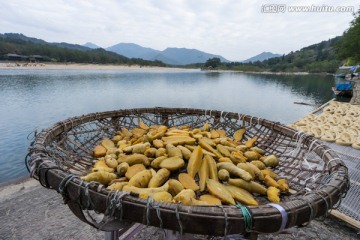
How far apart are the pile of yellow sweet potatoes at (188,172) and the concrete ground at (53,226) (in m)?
1.50

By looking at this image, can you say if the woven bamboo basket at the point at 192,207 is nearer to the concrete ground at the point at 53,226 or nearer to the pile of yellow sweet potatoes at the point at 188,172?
the pile of yellow sweet potatoes at the point at 188,172

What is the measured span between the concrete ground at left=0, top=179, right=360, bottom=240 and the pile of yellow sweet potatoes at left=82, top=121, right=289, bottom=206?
1.50 meters

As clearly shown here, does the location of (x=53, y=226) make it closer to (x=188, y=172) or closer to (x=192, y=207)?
(x=188, y=172)

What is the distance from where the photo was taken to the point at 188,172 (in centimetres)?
236

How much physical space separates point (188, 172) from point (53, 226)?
11.8 ft

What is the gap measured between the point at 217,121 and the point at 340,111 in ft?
37.4

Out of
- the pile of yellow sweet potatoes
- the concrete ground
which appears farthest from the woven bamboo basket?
the concrete ground

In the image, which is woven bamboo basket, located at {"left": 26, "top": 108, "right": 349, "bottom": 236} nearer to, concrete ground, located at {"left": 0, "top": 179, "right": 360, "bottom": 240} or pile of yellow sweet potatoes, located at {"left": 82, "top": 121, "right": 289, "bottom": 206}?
pile of yellow sweet potatoes, located at {"left": 82, "top": 121, "right": 289, "bottom": 206}

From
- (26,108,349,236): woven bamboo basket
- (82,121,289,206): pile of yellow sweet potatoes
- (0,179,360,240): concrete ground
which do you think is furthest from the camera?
(0,179,360,240): concrete ground

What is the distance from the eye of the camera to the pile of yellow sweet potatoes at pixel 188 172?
1.97 meters

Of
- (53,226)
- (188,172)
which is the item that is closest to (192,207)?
(188,172)

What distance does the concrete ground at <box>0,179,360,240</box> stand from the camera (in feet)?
13.1

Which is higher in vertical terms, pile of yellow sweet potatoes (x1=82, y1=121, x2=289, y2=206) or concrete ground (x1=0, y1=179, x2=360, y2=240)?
pile of yellow sweet potatoes (x1=82, y1=121, x2=289, y2=206)

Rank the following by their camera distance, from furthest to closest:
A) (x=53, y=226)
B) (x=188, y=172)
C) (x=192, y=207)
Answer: (x=53, y=226)
(x=188, y=172)
(x=192, y=207)
